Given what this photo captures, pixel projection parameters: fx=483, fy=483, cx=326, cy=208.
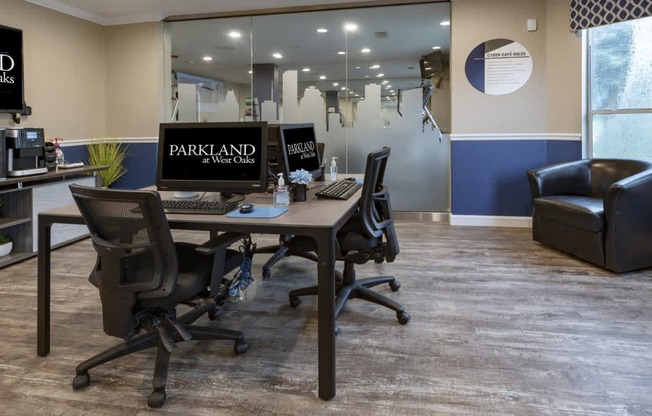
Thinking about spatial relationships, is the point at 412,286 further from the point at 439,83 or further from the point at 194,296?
the point at 439,83

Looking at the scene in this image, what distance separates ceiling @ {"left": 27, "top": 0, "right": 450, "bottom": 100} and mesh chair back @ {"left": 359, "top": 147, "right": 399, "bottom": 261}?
10.4 ft

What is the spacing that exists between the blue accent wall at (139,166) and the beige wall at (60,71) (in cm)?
46

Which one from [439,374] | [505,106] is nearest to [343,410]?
[439,374]

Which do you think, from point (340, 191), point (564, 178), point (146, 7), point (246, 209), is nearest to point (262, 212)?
point (246, 209)

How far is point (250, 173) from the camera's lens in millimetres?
2572

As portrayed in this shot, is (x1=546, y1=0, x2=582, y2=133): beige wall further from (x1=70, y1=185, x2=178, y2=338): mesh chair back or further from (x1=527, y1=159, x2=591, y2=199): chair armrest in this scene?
(x1=70, y1=185, x2=178, y2=338): mesh chair back

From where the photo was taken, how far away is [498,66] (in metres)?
5.20

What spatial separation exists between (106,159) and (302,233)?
4726 millimetres

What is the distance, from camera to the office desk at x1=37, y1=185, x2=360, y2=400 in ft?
6.28

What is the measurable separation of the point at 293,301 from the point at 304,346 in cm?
58

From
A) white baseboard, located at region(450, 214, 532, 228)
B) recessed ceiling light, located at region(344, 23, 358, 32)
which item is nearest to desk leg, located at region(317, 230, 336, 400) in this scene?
white baseboard, located at region(450, 214, 532, 228)

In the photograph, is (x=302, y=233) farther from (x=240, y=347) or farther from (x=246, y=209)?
(x=240, y=347)

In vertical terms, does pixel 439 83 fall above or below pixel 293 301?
above

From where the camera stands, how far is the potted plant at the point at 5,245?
3.96m
